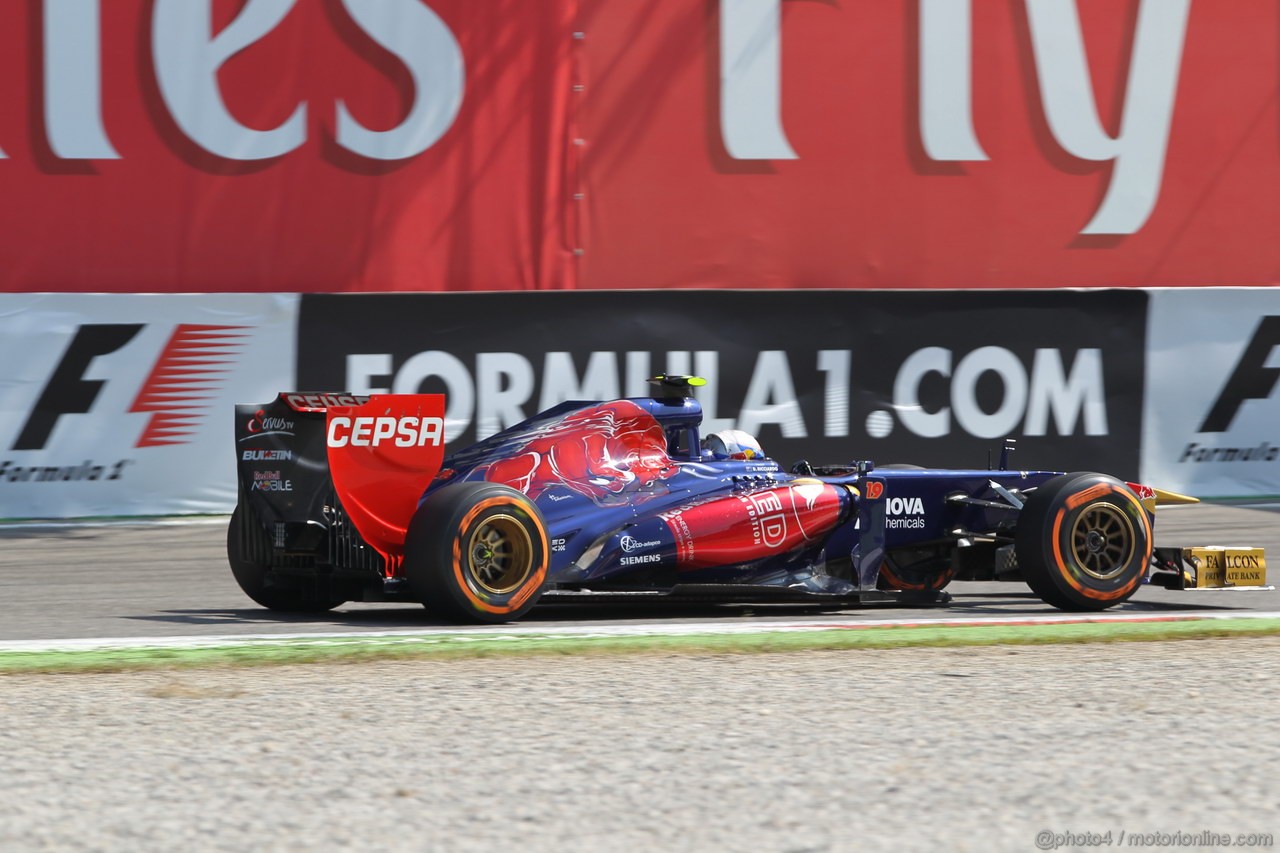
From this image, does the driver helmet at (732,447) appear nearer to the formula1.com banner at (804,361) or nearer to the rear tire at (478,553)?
the rear tire at (478,553)

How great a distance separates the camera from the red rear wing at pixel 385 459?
8938 mm

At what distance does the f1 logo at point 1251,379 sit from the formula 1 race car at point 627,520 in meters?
6.81

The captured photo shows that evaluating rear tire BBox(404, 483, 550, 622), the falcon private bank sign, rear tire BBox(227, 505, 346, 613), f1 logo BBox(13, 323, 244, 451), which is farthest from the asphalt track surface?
the falcon private bank sign

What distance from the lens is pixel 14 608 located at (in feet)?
32.2

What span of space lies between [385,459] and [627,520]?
127cm

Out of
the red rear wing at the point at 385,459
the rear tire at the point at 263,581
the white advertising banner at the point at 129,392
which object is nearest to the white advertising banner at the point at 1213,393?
the white advertising banner at the point at 129,392

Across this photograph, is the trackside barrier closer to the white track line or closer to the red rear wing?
the white track line

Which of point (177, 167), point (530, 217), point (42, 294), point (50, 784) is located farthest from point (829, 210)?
point (50, 784)

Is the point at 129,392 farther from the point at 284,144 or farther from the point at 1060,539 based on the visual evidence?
the point at 1060,539

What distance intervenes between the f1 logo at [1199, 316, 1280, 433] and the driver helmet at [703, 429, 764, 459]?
789 cm

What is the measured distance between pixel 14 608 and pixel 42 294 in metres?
5.17

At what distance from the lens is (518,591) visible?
8820 millimetres

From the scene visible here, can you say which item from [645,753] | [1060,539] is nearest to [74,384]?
[1060,539]

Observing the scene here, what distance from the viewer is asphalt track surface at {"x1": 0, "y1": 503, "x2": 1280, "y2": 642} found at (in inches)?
354
